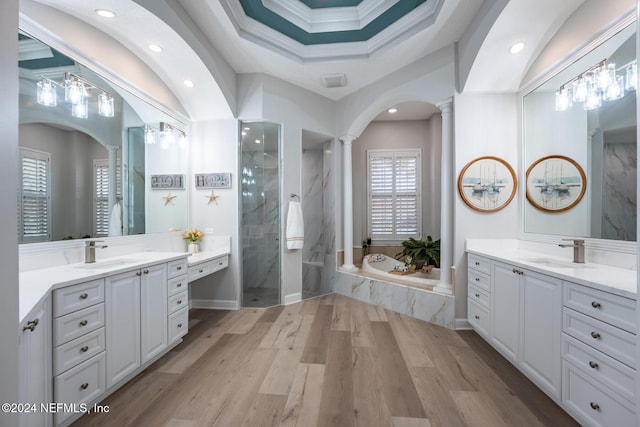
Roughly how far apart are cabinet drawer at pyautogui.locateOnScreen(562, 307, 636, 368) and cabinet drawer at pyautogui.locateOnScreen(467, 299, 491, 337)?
0.94m

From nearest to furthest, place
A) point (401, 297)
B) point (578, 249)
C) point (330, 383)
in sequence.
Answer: point (330, 383)
point (578, 249)
point (401, 297)

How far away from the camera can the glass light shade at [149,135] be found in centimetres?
297

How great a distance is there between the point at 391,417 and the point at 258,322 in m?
1.92

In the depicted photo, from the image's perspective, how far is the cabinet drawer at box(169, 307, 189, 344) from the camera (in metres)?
2.47

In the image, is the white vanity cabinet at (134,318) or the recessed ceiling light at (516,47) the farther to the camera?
the recessed ceiling light at (516,47)

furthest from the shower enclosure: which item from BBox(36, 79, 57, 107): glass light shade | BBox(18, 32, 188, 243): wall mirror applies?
BBox(36, 79, 57, 107): glass light shade

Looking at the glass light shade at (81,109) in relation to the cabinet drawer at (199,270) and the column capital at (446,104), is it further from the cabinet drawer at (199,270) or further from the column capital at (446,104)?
the column capital at (446,104)

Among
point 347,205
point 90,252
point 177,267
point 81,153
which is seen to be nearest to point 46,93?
point 81,153

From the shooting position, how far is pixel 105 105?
242 cm

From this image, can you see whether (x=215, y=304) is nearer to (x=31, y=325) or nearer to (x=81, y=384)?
(x=81, y=384)

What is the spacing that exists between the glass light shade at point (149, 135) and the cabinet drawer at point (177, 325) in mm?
1843

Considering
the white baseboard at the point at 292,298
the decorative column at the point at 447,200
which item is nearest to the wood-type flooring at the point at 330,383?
the decorative column at the point at 447,200

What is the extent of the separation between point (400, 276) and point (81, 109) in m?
3.98

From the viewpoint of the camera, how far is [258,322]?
10.6 feet
